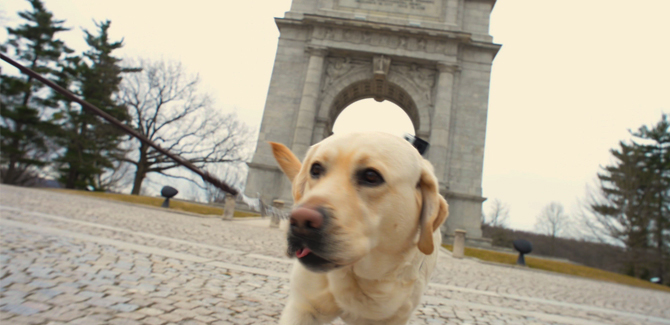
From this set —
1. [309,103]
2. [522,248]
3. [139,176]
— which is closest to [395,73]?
[309,103]

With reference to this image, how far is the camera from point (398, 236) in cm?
162

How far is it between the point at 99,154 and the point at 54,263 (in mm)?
27080

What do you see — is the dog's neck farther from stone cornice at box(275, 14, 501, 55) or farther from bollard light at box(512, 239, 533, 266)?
stone cornice at box(275, 14, 501, 55)

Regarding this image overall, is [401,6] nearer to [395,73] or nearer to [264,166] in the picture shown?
[395,73]

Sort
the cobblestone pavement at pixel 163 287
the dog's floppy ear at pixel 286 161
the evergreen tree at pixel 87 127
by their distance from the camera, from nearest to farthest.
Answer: the dog's floppy ear at pixel 286 161 → the cobblestone pavement at pixel 163 287 → the evergreen tree at pixel 87 127

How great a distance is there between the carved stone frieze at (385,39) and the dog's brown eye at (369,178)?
65.2ft

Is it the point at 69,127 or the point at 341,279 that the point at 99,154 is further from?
the point at 341,279

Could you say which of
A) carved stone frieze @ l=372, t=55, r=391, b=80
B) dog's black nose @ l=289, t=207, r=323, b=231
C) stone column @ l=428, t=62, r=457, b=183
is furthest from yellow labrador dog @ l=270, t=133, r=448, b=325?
carved stone frieze @ l=372, t=55, r=391, b=80

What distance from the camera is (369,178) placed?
1575mm

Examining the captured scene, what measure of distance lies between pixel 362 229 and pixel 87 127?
31728 mm

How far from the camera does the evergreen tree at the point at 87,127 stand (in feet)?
82.4

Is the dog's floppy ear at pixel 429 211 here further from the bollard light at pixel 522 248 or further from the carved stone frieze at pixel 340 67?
the carved stone frieze at pixel 340 67

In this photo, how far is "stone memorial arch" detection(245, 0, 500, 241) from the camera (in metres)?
19.0

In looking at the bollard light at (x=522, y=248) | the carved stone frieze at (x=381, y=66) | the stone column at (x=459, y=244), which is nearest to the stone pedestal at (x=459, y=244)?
the stone column at (x=459, y=244)
